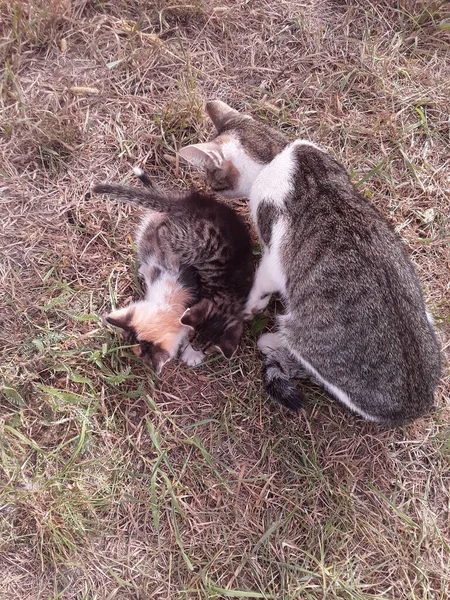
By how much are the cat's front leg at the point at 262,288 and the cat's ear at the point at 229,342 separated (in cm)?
17

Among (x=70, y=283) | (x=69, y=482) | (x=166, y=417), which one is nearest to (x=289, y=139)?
(x=70, y=283)

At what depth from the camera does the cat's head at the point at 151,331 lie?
244 centimetres

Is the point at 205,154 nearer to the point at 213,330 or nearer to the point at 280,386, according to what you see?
the point at 213,330

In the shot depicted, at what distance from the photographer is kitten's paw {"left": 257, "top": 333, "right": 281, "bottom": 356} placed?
2.63 meters

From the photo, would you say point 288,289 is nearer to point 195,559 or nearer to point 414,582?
point 195,559

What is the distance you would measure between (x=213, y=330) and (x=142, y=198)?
764 millimetres

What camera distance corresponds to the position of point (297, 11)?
3154 mm

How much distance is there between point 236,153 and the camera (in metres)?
2.58

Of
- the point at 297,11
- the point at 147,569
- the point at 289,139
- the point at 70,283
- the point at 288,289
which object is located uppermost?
the point at 297,11

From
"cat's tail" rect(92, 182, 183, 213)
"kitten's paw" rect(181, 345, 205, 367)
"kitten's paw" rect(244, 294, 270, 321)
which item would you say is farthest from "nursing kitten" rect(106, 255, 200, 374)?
"kitten's paw" rect(244, 294, 270, 321)

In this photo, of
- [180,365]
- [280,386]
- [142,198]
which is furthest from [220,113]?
[280,386]

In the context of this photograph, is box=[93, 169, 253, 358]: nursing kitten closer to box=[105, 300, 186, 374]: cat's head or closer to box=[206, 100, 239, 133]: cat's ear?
box=[105, 300, 186, 374]: cat's head

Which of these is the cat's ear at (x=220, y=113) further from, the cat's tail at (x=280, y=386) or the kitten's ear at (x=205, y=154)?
the cat's tail at (x=280, y=386)

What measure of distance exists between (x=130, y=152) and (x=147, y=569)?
2250mm
